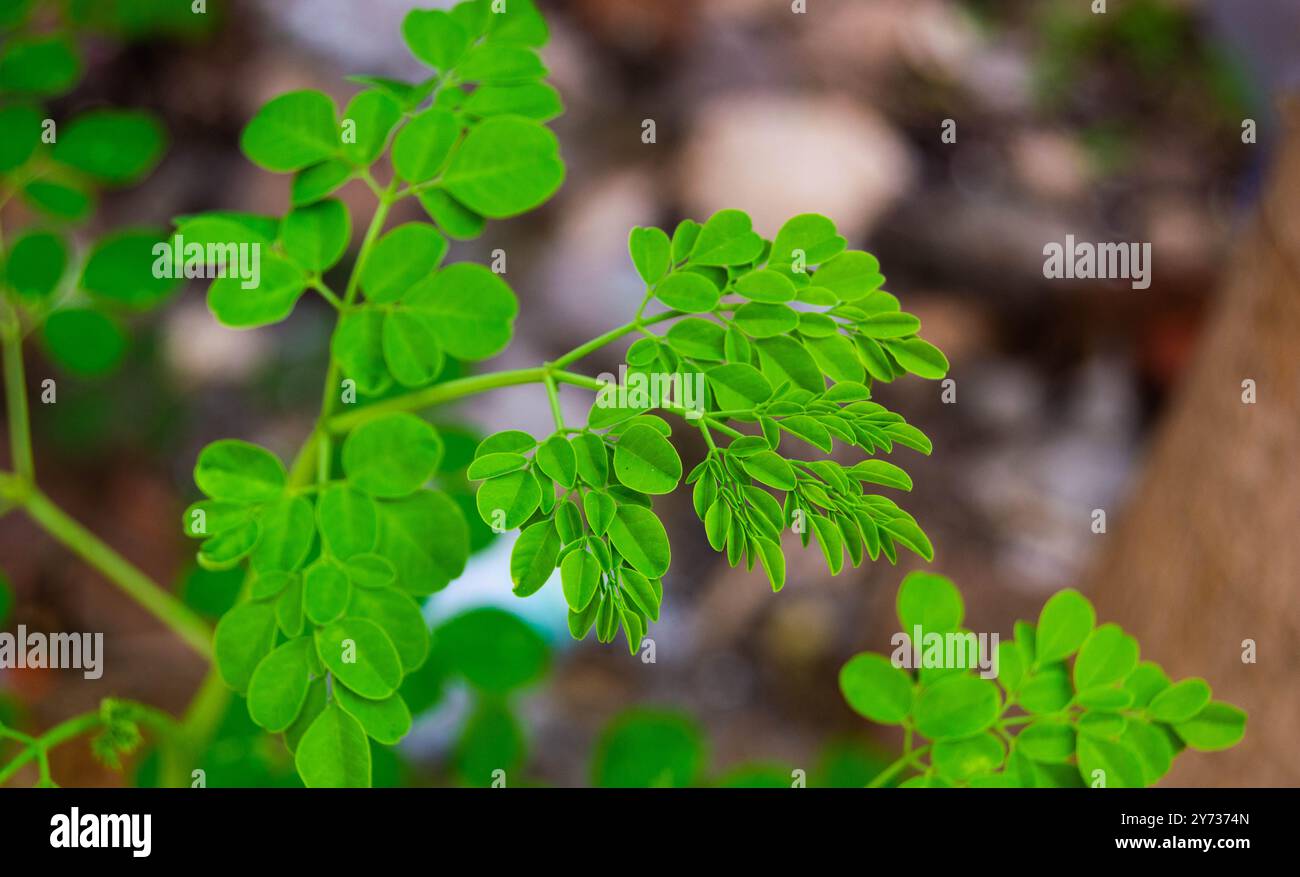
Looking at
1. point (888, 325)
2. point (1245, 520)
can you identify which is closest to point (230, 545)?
point (888, 325)

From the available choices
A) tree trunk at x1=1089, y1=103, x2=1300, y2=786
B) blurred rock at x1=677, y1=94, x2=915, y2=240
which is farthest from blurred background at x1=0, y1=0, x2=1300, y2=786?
tree trunk at x1=1089, y1=103, x2=1300, y2=786

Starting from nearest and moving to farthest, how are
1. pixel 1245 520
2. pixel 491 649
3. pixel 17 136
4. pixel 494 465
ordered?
pixel 494 465 → pixel 17 136 → pixel 491 649 → pixel 1245 520

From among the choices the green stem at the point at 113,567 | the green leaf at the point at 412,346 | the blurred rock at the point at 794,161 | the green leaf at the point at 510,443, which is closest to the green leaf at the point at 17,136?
the green stem at the point at 113,567

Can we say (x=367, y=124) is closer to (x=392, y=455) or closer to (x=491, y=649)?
(x=392, y=455)

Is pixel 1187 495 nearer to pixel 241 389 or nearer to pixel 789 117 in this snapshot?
pixel 789 117

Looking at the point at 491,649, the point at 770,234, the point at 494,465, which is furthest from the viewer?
the point at 770,234

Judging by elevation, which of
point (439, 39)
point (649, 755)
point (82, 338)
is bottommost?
point (649, 755)
